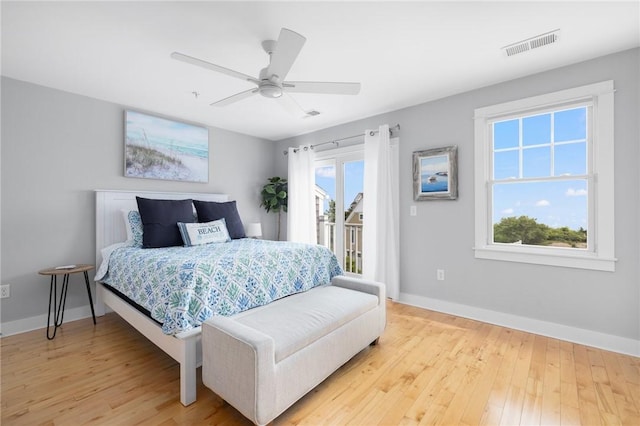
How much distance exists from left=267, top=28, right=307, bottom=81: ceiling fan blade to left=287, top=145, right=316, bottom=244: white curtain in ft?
8.22

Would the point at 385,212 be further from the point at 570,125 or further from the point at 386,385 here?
the point at 386,385

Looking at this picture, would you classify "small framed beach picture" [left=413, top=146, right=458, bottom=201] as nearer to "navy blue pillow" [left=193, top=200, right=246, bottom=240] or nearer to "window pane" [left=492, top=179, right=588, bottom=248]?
"window pane" [left=492, top=179, right=588, bottom=248]

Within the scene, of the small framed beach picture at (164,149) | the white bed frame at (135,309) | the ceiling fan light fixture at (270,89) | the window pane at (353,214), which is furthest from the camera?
the window pane at (353,214)

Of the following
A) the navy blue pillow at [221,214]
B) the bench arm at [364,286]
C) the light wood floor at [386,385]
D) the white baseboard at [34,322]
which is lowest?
the light wood floor at [386,385]

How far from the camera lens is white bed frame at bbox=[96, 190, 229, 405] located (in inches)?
68.6

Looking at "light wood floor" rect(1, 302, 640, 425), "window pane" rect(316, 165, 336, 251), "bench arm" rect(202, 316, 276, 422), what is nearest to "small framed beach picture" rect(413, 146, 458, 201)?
"window pane" rect(316, 165, 336, 251)

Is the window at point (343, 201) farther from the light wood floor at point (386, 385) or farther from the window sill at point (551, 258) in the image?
the light wood floor at point (386, 385)

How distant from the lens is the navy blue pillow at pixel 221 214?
3.55 metres

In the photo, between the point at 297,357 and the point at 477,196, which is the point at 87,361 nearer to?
the point at 297,357

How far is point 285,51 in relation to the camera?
1.77 m

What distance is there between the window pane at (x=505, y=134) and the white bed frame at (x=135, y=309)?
321 centimetres

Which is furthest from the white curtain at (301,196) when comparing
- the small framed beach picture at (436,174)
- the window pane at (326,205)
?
the small framed beach picture at (436,174)

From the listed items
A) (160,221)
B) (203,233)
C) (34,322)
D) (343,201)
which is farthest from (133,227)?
(343,201)

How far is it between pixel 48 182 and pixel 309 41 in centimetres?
292
